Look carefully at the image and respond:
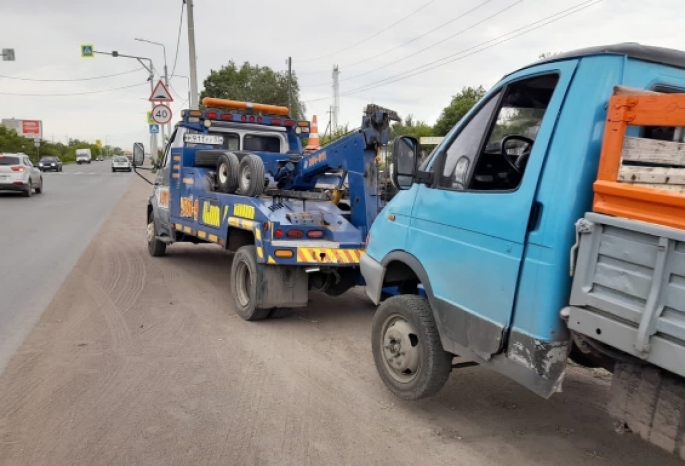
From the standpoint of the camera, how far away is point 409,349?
4.00 metres

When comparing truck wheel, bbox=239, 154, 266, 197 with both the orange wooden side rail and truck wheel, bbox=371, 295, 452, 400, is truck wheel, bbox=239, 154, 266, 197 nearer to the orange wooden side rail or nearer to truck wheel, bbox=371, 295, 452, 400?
truck wheel, bbox=371, 295, 452, 400

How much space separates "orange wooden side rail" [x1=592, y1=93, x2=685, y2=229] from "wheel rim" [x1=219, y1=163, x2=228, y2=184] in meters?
5.28

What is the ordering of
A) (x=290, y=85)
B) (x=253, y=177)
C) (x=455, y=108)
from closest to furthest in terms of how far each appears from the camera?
(x=253, y=177)
(x=455, y=108)
(x=290, y=85)

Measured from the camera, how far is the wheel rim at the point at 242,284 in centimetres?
634

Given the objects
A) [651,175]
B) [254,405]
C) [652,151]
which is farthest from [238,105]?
[651,175]

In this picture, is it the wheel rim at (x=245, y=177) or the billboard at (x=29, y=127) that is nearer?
the wheel rim at (x=245, y=177)

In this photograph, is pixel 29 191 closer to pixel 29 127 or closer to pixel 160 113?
pixel 160 113

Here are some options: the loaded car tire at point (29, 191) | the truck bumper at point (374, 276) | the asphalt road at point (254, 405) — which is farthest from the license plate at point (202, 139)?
the loaded car tire at point (29, 191)

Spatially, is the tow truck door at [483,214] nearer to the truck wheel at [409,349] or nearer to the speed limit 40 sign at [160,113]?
the truck wheel at [409,349]

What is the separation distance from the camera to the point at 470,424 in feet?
12.8

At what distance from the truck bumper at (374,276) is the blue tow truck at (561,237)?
0.35 meters

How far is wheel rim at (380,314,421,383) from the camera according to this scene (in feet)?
13.1

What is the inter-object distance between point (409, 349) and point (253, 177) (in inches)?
131

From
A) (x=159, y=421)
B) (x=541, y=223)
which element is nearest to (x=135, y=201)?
(x=159, y=421)
